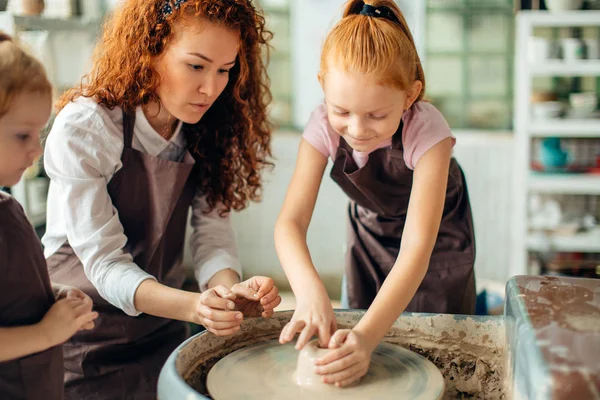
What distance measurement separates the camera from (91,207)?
1.35 m

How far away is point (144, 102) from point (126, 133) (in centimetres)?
8

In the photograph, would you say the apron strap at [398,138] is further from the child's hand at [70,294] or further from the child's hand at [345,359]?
the child's hand at [70,294]

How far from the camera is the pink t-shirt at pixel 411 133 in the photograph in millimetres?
1396

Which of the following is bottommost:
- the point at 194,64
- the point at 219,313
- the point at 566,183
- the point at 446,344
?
the point at 566,183

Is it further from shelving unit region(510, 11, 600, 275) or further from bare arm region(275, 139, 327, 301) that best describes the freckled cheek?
shelving unit region(510, 11, 600, 275)

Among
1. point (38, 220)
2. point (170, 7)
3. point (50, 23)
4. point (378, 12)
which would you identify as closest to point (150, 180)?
point (170, 7)

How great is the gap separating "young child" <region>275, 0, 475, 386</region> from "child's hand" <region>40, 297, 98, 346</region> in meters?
0.33

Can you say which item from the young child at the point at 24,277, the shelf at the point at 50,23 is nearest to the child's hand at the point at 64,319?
the young child at the point at 24,277

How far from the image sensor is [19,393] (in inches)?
42.9

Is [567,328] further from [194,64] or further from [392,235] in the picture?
[194,64]

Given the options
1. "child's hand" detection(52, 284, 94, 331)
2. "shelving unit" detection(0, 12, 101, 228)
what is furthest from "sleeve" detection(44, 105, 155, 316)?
"shelving unit" detection(0, 12, 101, 228)

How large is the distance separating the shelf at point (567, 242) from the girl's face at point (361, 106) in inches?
99.2

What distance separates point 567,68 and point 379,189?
2.30m

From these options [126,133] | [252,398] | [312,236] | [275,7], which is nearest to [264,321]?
[252,398]
